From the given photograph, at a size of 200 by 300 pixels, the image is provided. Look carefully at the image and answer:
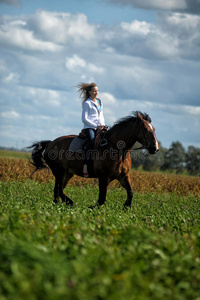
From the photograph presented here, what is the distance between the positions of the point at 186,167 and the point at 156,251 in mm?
73799

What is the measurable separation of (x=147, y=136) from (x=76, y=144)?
2.38 metres

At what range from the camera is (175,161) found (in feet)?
292

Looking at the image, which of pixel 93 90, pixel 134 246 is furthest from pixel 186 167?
pixel 134 246

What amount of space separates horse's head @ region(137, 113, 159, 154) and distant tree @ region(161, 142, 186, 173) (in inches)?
2758

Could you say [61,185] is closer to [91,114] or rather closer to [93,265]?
[91,114]

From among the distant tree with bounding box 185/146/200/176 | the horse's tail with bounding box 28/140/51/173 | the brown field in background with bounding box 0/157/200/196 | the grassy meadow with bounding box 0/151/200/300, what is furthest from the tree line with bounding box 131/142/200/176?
the grassy meadow with bounding box 0/151/200/300

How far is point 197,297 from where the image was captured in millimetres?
3889

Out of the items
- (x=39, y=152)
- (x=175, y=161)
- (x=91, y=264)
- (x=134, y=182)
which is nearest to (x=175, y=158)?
(x=175, y=161)

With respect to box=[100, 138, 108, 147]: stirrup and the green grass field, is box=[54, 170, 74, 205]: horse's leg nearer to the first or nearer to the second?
box=[100, 138, 108, 147]: stirrup

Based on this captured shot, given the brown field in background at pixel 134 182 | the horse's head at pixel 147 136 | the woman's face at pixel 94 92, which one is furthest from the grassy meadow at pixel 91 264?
the brown field in background at pixel 134 182

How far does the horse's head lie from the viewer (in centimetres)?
920

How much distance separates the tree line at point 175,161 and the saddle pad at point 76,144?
2240 inches

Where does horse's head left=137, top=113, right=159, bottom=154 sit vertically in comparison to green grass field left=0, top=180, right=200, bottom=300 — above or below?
above

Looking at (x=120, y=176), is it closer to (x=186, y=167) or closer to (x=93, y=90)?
(x=93, y=90)
